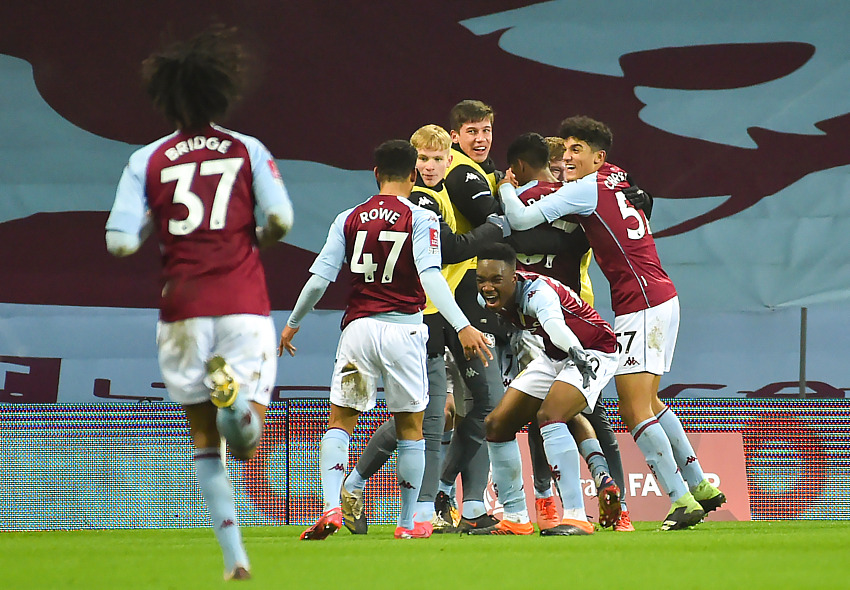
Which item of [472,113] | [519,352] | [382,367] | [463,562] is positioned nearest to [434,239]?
[382,367]

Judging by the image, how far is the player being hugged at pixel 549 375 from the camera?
4.93 m

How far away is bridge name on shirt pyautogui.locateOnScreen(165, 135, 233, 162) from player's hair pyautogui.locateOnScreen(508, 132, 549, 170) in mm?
2705

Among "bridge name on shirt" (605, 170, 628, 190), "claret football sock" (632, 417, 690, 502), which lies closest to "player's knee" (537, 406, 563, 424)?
"claret football sock" (632, 417, 690, 502)

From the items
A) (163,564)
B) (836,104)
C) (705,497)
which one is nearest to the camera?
(163,564)

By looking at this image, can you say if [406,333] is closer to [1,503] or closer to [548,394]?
[548,394]

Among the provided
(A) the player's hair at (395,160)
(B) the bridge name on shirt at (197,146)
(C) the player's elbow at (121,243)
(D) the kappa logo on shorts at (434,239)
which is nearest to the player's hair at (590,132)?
(A) the player's hair at (395,160)

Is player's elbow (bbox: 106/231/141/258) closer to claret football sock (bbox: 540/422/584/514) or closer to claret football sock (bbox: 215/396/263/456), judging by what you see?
claret football sock (bbox: 215/396/263/456)

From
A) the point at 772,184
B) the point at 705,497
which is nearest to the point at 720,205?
the point at 772,184

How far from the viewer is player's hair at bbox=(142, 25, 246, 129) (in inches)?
133

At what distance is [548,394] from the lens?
4.98 meters

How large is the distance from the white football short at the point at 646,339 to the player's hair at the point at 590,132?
2.95 feet

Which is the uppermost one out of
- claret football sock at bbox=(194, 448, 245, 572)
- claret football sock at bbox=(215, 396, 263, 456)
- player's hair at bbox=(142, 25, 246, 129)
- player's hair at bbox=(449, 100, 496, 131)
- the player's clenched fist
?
player's hair at bbox=(449, 100, 496, 131)

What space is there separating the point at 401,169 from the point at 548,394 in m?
1.17

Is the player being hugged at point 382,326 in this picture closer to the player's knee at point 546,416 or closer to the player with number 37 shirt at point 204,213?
the player's knee at point 546,416
